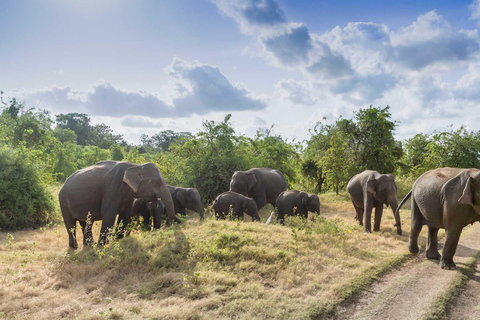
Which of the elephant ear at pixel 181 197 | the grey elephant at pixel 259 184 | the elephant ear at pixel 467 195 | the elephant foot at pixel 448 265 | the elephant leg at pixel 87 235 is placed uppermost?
the elephant ear at pixel 467 195

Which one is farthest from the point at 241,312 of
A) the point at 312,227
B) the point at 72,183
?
the point at 72,183

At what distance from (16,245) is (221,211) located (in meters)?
7.50

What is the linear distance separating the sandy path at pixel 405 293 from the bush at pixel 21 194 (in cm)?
1487

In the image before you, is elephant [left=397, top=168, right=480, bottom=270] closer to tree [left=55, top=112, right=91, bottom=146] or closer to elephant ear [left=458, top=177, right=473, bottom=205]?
elephant ear [left=458, top=177, right=473, bottom=205]

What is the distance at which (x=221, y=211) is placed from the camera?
1486 centimetres

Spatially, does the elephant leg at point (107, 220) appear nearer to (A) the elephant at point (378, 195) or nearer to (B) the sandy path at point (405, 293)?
(B) the sandy path at point (405, 293)

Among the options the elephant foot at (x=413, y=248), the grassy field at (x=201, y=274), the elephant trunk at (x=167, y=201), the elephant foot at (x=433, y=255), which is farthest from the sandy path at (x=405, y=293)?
the elephant trunk at (x=167, y=201)

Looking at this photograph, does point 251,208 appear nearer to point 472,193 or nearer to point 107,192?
point 107,192

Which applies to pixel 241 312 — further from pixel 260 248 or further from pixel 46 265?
pixel 46 265

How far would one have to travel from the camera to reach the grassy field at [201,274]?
6.10 metres

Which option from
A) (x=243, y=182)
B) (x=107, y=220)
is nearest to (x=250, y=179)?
(x=243, y=182)

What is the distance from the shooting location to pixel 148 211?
14.0 meters

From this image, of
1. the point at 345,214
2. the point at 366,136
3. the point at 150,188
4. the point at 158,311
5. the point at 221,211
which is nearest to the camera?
the point at 158,311

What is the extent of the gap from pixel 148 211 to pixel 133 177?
384 cm
